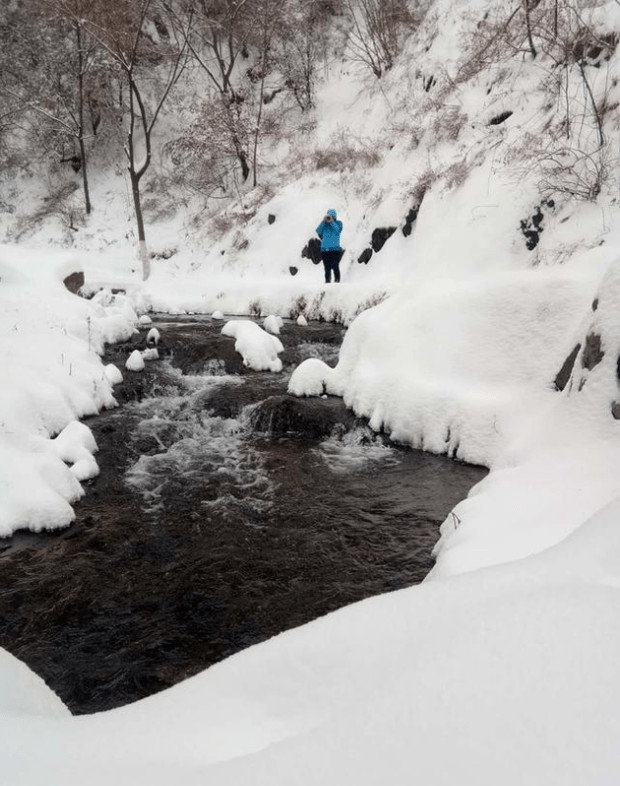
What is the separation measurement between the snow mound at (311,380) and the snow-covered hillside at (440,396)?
33 mm

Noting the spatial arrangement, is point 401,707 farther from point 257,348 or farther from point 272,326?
point 272,326

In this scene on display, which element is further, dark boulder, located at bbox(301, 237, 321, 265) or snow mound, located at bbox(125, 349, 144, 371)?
dark boulder, located at bbox(301, 237, 321, 265)

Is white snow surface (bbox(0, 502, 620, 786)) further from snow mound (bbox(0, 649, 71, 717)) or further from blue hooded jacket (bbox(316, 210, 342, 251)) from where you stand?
blue hooded jacket (bbox(316, 210, 342, 251))

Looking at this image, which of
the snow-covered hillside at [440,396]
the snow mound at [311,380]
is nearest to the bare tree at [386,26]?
the snow-covered hillside at [440,396]

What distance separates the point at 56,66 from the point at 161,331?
65.4ft

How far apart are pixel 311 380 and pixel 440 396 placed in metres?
2.16

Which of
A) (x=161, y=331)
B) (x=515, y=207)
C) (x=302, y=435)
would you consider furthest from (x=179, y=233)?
(x=302, y=435)

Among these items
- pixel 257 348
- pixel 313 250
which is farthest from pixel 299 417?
pixel 313 250

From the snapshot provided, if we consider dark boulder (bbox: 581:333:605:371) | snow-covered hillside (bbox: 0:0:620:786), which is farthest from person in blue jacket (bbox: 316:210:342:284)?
dark boulder (bbox: 581:333:605:371)

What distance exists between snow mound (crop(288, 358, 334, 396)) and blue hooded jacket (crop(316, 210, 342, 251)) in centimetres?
543

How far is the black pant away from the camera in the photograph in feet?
41.2

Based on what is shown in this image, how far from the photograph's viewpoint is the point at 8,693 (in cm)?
159

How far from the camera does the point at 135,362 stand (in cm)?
920

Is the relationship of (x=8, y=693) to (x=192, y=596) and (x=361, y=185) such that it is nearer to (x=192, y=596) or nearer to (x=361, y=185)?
(x=192, y=596)
